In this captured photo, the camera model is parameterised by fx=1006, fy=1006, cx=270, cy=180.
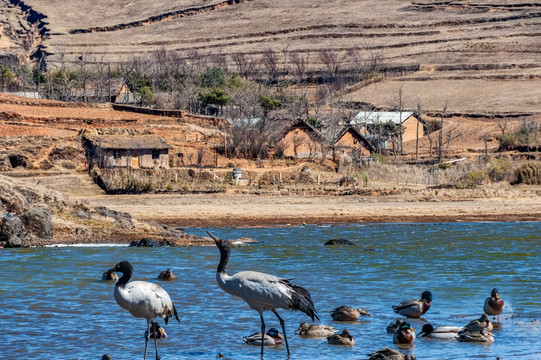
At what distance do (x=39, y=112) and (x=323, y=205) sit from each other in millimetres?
29723

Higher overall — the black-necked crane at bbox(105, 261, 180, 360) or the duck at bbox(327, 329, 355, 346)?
the black-necked crane at bbox(105, 261, 180, 360)

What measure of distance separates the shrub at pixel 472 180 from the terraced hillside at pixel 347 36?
131 ft

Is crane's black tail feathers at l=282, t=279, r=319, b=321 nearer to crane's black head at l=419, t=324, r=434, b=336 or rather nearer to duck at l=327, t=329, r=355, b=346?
duck at l=327, t=329, r=355, b=346

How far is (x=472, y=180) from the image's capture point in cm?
4256

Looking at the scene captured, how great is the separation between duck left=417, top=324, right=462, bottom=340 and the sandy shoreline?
1864cm

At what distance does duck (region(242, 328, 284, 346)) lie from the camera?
14.4 m

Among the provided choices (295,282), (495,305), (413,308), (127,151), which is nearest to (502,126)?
(127,151)

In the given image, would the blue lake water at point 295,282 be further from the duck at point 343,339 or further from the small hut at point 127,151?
the small hut at point 127,151

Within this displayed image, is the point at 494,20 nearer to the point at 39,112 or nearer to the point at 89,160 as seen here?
the point at 39,112

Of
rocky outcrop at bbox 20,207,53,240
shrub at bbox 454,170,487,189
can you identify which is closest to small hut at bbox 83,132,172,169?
shrub at bbox 454,170,487,189

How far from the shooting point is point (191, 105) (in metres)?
73.8

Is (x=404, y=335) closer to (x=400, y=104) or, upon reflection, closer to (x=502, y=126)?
(x=400, y=104)

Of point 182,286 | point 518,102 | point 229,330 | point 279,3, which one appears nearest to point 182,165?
point 182,286

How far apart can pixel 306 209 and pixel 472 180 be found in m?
9.36
